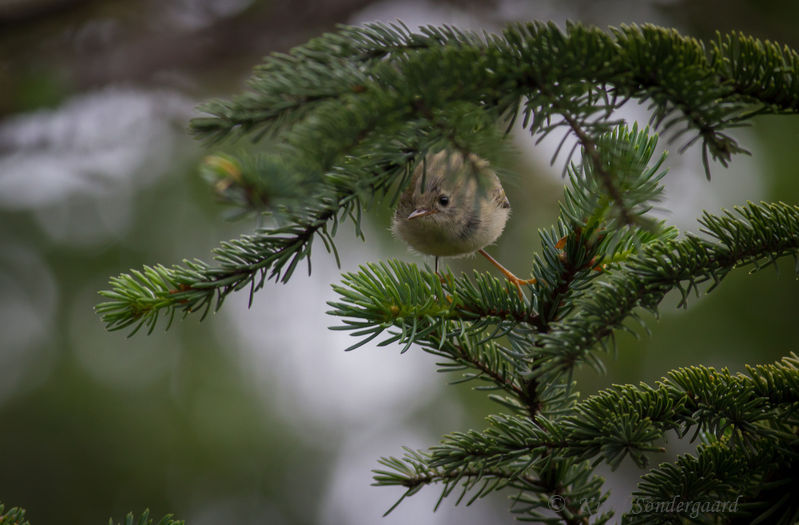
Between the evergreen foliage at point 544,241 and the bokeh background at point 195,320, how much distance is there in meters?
2.56

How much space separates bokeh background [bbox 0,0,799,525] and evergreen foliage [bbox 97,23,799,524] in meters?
2.56

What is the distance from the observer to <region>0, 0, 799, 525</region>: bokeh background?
12.6 ft

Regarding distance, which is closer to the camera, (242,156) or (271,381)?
(242,156)

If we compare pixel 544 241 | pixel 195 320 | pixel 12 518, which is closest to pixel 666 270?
pixel 544 241

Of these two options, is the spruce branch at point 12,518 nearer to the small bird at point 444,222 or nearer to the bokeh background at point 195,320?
the small bird at point 444,222

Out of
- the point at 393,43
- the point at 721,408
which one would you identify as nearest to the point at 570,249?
the point at 721,408

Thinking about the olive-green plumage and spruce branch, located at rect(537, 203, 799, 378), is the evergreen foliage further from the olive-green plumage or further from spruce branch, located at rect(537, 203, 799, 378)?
the olive-green plumage

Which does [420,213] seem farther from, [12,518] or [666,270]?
[12,518]

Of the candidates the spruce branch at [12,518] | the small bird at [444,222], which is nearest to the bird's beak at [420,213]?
the small bird at [444,222]

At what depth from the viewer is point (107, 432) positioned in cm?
481

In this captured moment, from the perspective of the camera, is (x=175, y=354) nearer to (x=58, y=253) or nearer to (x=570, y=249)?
(x=58, y=253)

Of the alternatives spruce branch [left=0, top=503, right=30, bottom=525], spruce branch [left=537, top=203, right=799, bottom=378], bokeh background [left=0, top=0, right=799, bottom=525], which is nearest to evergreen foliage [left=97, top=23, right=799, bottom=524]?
spruce branch [left=537, top=203, right=799, bottom=378]

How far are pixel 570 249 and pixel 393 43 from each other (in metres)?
0.63

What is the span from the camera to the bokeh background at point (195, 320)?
12.6ft
